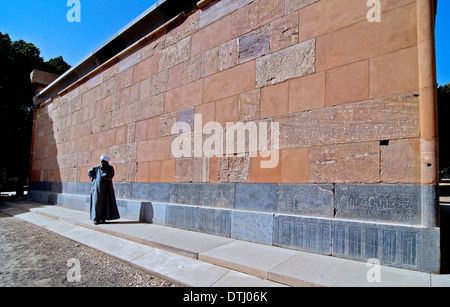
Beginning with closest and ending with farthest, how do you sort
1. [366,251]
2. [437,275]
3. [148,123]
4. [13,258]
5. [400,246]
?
1. [437,275]
2. [400,246]
3. [366,251]
4. [13,258]
5. [148,123]

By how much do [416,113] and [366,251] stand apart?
1804 mm

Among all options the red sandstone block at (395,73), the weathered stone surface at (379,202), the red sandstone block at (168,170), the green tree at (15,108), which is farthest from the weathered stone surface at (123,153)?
the green tree at (15,108)

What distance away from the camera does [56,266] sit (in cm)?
373

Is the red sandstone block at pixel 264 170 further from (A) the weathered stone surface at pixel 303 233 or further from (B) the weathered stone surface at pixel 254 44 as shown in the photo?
(B) the weathered stone surface at pixel 254 44

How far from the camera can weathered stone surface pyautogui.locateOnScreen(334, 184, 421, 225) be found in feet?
10.0

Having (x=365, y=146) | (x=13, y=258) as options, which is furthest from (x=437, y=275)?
(x=13, y=258)

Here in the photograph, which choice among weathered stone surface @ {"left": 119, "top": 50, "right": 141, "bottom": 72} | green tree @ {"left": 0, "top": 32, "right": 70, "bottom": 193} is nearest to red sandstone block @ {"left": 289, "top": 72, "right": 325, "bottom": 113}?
weathered stone surface @ {"left": 119, "top": 50, "right": 141, "bottom": 72}

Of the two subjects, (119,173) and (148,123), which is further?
(119,173)

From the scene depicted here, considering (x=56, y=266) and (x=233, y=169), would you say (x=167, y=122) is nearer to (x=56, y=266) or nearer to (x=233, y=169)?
(x=233, y=169)

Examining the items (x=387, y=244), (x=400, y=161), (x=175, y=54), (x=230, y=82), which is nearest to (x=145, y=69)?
(x=175, y=54)

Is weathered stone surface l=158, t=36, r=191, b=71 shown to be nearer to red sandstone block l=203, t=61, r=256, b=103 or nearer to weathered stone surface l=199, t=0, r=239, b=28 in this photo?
weathered stone surface l=199, t=0, r=239, b=28

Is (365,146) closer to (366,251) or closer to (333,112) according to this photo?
A: (333,112)

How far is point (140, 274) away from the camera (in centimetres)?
341

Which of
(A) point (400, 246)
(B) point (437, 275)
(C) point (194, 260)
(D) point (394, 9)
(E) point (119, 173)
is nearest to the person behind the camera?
(B) point (437, 275)
